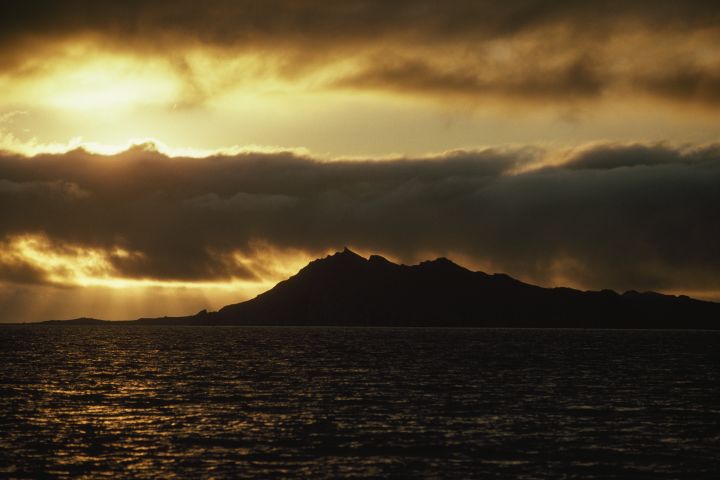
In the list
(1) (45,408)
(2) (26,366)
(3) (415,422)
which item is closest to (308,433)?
(3) (415,422)

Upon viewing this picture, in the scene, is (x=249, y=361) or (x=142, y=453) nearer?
(x=142, y=453)

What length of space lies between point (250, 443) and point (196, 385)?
3719 centimetres

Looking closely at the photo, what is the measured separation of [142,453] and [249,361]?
8379cm

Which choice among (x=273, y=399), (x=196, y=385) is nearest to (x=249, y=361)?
(x=196, y=385)

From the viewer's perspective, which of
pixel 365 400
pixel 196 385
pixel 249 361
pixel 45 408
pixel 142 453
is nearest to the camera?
pixel 142 453

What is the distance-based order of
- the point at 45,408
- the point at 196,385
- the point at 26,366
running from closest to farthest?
the point at 45,408 → the point at 196,385 → the point at 26,366

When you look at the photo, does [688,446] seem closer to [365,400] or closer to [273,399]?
[365,400]

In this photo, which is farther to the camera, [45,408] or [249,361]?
[249,361]

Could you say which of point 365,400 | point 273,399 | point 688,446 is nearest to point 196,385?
point 273,399

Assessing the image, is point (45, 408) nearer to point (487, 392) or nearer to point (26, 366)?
point (487, 392)

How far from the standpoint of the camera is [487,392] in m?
76.0

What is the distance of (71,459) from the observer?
1666 inches

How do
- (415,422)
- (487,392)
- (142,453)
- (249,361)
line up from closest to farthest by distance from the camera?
(142,453) → (415,422) → (487,392) → (249,361)

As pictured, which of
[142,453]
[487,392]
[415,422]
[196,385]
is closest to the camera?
[142,453]
